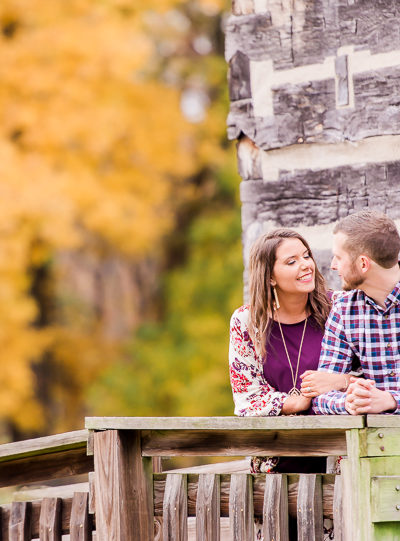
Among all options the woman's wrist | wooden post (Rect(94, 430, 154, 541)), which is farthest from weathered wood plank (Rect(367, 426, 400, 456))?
wooden post (Rect(94, 430, 154, 541))

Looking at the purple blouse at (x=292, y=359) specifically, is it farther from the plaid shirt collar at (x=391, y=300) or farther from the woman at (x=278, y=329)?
the plaid shirt collar at (x=391, y=300)

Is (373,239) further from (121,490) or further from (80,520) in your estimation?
(80,520)

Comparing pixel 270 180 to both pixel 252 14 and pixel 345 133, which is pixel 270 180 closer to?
pixel 345 133

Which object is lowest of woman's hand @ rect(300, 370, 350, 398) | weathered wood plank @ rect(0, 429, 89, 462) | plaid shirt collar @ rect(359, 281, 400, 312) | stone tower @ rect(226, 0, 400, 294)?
weathered wood plank @ rect(0, 429, 89, 462)

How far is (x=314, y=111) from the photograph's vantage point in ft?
14.5

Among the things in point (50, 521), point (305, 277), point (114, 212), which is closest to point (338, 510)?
point (305, 277)

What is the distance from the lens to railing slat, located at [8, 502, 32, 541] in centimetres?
376

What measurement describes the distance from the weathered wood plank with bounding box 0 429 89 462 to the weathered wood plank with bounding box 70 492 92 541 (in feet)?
0.68

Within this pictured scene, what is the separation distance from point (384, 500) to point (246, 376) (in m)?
0.80

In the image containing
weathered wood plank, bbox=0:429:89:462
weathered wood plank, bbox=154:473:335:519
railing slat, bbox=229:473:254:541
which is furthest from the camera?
weathered wood plank, bbox=0:429:89:462

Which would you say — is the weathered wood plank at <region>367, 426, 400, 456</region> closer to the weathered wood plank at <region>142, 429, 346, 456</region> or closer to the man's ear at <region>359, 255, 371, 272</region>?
the weathered wood plank at <region>142, 429, 346, 456</region>

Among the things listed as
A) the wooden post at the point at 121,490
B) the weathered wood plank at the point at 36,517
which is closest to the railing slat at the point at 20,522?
the weathered wood plank at the point at 36,517

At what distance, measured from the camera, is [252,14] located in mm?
4648

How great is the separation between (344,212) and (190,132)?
30.9 feet
